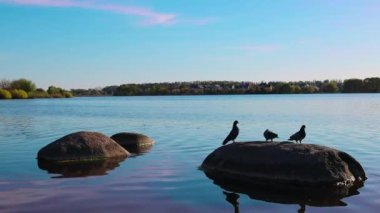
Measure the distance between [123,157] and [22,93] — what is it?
136348 millimetres

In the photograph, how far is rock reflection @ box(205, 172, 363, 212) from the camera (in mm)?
13227

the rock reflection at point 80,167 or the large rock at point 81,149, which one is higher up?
the large rock at point 81,149

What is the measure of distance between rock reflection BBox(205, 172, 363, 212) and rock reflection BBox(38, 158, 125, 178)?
16.5ft

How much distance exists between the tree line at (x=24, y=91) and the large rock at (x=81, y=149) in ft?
424

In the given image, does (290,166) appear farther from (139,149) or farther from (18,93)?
(18,93)

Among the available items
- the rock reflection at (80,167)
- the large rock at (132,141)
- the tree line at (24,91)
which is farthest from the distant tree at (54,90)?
the rock reflection at (80,167)

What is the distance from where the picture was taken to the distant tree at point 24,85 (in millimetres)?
156125

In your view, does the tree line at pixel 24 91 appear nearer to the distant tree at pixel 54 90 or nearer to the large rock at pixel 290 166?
the distant tree at pixel 54 90

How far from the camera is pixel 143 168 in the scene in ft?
61.3

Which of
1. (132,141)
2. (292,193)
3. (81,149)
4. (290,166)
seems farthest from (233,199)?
(132,141)

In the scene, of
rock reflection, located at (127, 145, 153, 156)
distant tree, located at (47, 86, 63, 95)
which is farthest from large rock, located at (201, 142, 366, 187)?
distant tree, located at (47, 86, 63, 95)

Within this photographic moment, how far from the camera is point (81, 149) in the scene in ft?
67.2

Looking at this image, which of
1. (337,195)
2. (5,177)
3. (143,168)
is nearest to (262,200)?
(337,195)

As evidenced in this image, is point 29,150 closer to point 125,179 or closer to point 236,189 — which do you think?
point 125,179
